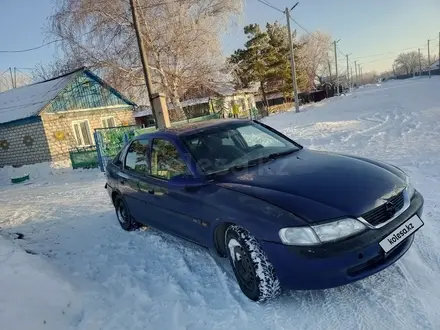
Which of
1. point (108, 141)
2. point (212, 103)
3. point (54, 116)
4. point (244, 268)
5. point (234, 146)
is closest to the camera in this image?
point (244, 268)

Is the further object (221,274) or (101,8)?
(101,8)

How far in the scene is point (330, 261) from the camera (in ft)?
7.64

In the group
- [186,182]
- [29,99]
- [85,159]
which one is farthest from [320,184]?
[29,99]

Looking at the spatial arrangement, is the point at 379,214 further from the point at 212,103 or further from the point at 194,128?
the point at 212,103

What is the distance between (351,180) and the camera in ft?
9.19

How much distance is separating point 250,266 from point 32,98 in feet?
64.7

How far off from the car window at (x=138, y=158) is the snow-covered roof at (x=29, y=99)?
14.2 m

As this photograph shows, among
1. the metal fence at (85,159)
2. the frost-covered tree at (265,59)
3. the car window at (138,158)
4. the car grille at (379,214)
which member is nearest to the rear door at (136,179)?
the car window at (138,158)

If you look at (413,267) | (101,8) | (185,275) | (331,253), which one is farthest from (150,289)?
(101,8)

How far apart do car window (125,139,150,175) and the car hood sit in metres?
1.44

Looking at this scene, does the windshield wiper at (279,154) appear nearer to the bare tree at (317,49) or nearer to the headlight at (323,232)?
the headlight at (323,232)

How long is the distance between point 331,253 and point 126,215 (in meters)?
3.48

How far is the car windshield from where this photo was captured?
11.1ft

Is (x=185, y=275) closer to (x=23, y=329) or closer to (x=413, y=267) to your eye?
(x=23, y=329)
